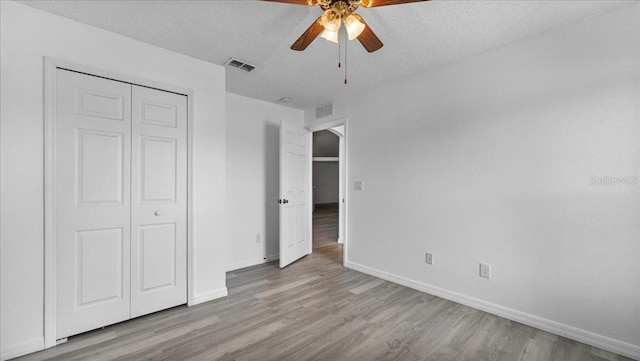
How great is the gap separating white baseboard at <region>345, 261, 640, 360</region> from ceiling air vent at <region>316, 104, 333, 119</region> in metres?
2.55

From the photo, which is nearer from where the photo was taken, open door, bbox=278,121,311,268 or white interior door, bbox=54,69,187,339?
white interior door, bbox=54,69,187,339

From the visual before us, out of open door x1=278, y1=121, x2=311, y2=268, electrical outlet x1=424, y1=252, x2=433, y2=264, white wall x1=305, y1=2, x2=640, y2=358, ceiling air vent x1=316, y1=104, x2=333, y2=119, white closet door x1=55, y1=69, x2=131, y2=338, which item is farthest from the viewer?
ceiling air vent x1=316, y1=104, x2=333, y2=119

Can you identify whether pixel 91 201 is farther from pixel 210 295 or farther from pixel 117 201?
pixel 210 295

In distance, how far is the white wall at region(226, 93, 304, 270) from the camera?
12.7 ft

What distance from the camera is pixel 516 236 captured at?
244 cm

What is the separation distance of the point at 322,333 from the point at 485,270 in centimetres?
170

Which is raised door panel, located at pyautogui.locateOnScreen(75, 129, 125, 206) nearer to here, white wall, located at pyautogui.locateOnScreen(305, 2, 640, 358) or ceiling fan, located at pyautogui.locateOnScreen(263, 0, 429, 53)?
ceiling fan, located at pyautogui.locateOnScreen(263, 0, 429, 53)

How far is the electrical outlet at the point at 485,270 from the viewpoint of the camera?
2.60 meters

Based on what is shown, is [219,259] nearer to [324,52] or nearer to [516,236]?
[324,52]

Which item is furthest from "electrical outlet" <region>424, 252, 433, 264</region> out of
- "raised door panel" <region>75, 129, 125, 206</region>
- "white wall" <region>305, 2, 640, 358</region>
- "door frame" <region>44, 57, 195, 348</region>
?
"door frame" <region>44, 57, 195, 348</region>

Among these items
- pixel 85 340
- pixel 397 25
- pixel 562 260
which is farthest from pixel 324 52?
pixel 85 340

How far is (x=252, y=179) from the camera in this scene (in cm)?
410

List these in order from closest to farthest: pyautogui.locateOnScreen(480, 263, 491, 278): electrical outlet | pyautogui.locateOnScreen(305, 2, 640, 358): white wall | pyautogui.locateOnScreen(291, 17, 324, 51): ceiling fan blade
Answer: pyautogui.locateOnScreen(291, 17, 324, 51): ceiling fan blade, pyautogui.locateOnScreen(305, 2, 640, 358): white wall, pyautogui.locateOnScreen(480, 263, 491, 278): electrical outlet

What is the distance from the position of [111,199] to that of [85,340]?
3.70ft
